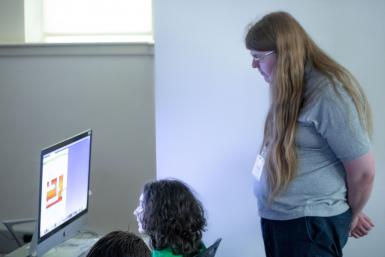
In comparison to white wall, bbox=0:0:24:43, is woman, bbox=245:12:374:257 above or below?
below

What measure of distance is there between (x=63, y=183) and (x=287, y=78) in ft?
2.81

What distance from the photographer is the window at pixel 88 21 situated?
9.89 ft

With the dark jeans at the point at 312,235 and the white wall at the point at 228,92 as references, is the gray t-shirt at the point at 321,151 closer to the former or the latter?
the dark jeans at the point at 312,235

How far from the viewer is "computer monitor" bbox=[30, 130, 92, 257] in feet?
6.19

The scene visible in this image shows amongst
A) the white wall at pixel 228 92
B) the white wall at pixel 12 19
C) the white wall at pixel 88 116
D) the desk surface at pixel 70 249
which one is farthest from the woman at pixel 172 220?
the white wall at pixel 12 19

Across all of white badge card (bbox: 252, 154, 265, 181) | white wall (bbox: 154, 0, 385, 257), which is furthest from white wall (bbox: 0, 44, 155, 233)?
white badge card (bbox: 252, 154, 265, 181)

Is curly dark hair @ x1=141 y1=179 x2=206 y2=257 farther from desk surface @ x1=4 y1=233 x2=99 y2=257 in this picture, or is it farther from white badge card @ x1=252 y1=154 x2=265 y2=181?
desk surface @ x1=4 y1=233 x2=99 y2=257

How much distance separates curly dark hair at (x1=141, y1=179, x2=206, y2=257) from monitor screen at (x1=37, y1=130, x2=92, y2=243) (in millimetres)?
313

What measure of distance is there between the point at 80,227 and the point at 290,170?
87 cm

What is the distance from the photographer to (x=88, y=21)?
3084mm

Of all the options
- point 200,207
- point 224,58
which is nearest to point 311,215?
point 200,207

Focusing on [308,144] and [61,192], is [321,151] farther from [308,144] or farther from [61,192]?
[61,192]

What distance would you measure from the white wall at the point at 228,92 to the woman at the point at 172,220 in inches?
25.2

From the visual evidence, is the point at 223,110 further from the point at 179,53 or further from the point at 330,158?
the point at 330,158
